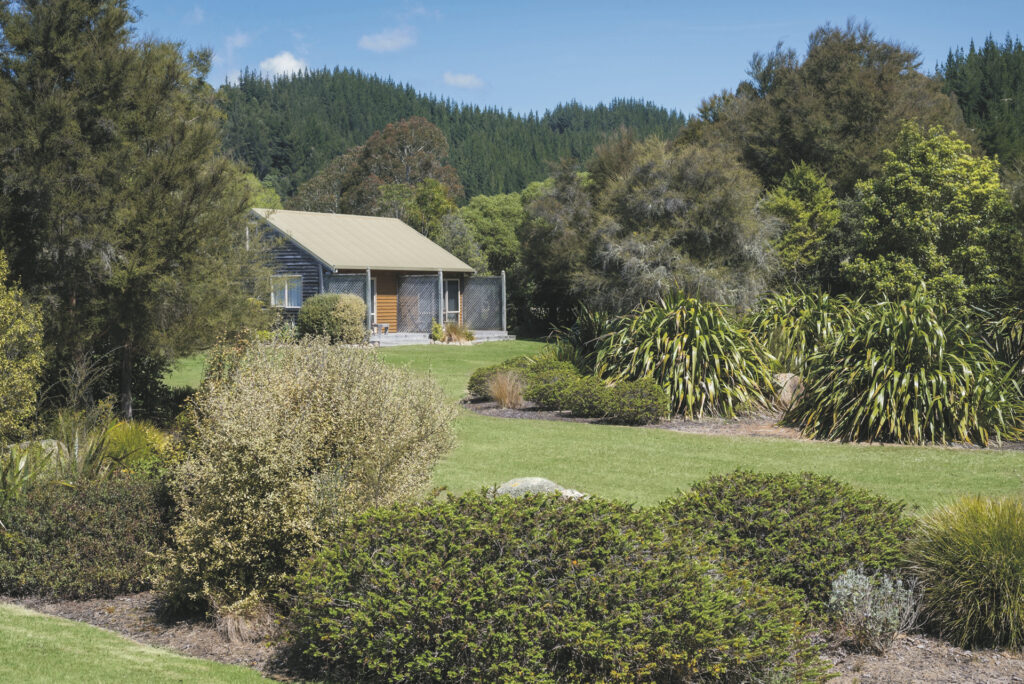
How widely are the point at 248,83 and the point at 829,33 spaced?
98.2m

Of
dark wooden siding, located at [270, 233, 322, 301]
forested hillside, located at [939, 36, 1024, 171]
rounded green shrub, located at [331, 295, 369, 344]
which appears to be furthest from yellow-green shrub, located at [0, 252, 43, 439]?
forested hillside, located at [939, 36, 1024, 171]

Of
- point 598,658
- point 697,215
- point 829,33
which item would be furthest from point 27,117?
point 829,33

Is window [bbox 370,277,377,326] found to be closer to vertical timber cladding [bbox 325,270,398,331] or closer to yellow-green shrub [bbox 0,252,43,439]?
vertical timber cladding [bbox 325,270,398,331]

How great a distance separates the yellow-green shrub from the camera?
9.02 metres

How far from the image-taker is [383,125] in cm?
12306

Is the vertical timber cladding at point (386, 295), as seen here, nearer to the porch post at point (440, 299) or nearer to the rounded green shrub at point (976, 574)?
the porch post at point (440, 299)

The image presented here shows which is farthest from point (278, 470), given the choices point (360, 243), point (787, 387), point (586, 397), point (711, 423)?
point (360, 243)

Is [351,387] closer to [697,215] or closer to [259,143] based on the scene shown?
[697,215]

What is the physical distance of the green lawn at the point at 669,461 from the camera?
9.83m

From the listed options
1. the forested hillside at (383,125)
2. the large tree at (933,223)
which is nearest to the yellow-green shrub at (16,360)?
the large tree at (933,223)

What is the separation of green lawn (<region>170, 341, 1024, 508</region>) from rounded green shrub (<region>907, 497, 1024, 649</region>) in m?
3.37

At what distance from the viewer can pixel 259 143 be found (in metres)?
97.8

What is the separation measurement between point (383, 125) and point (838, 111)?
9576 centimetres

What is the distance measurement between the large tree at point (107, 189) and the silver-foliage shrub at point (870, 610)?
8832 millimetres
